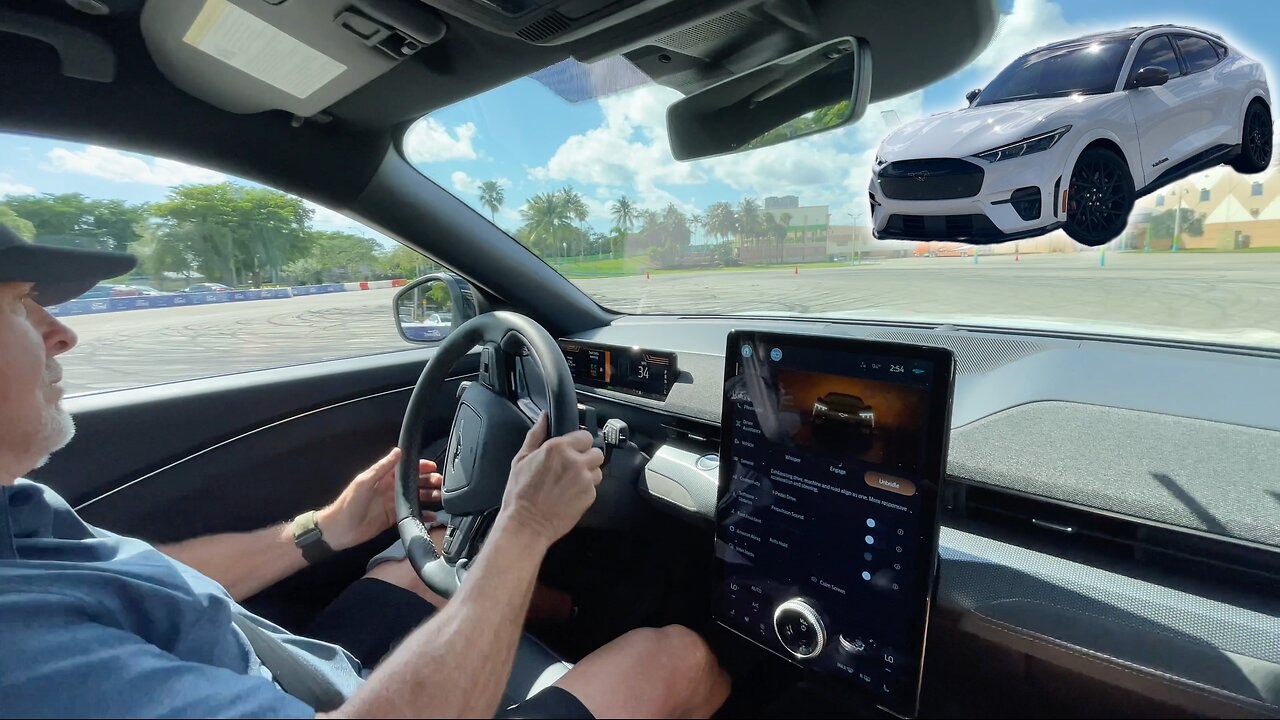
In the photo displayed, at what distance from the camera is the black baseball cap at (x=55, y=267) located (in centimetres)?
123

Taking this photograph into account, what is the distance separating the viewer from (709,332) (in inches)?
115

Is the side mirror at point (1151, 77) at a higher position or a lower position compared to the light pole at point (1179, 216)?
higher

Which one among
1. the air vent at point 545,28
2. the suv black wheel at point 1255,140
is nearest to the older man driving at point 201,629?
the air vent at point 545,28

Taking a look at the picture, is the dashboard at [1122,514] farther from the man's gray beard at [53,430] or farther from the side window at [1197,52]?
the man's gray beard at [53,430]

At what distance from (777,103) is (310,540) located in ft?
6.62

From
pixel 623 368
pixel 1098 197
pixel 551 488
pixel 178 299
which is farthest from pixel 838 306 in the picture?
pixel 178 299

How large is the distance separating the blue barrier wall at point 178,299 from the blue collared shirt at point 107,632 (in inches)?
31.3

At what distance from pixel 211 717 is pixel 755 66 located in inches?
75.9

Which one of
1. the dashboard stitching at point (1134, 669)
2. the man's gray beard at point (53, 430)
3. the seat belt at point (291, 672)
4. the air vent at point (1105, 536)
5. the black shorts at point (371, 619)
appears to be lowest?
the black shorts at point (371, 619)

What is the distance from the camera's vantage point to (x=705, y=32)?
175 centimetres

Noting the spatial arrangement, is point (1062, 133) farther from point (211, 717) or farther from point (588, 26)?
point (211, 717)

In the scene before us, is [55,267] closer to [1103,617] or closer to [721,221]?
[721,221]

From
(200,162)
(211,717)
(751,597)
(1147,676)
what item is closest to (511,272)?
(200,162)

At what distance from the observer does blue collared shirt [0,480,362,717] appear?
914 mm
